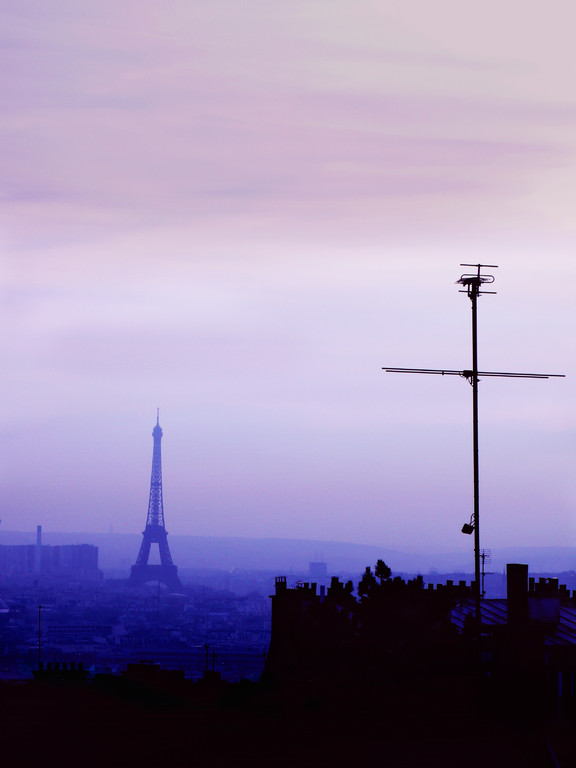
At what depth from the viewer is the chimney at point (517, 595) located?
4062 cm

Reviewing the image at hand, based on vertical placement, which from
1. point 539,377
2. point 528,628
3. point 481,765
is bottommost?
point 481,765

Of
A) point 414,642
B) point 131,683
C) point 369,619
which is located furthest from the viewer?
point 369,619

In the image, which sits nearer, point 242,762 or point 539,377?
point 242,762

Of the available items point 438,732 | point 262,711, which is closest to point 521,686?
point 438,732

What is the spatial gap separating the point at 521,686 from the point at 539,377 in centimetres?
817

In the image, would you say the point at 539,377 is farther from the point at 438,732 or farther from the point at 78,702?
the point at 78,702

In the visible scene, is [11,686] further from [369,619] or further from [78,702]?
[369,619]

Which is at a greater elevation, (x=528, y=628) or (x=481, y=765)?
(x=528, y=628)

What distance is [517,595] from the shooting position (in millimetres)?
40750

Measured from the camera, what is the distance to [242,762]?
909 inches

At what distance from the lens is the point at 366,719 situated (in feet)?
86.8

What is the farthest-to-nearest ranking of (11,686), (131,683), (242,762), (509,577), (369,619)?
(369,619) → (509,577) → (131,683) → (11,686) → (242,762)

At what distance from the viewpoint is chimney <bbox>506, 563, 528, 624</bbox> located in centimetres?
4062

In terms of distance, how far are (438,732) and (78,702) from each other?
7419mm
